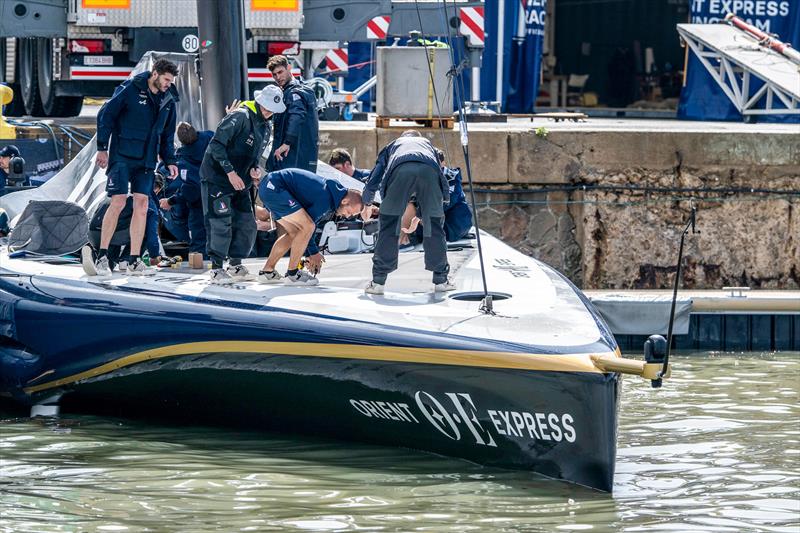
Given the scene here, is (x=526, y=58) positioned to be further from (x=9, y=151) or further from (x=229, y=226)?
(x=229, y=226)

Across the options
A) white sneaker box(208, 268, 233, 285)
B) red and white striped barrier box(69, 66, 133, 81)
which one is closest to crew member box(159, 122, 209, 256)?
white sneaker box(208, 268, 233, 285)

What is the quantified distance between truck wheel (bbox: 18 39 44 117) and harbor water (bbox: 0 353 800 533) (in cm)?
767

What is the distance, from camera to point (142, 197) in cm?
881

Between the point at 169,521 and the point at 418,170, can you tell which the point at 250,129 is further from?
the point at 169,521

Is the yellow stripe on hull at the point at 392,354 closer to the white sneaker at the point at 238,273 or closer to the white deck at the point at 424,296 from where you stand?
the white deck at the point at 424,296

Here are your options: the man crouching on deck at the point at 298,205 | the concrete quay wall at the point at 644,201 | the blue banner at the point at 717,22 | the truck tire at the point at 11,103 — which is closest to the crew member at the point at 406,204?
the man crouching on deck at the point at 298,205

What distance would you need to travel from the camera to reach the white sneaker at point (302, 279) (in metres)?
8.08

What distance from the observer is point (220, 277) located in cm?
816

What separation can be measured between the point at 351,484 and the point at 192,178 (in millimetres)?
2834

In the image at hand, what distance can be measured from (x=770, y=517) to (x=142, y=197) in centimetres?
400

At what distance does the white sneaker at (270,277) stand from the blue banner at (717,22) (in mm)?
11454

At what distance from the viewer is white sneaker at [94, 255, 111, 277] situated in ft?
27.5

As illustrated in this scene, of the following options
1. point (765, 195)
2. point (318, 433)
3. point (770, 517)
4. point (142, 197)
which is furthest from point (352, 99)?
point (770, 517)

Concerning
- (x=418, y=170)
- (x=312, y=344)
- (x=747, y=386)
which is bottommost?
(x=747, y=386)
